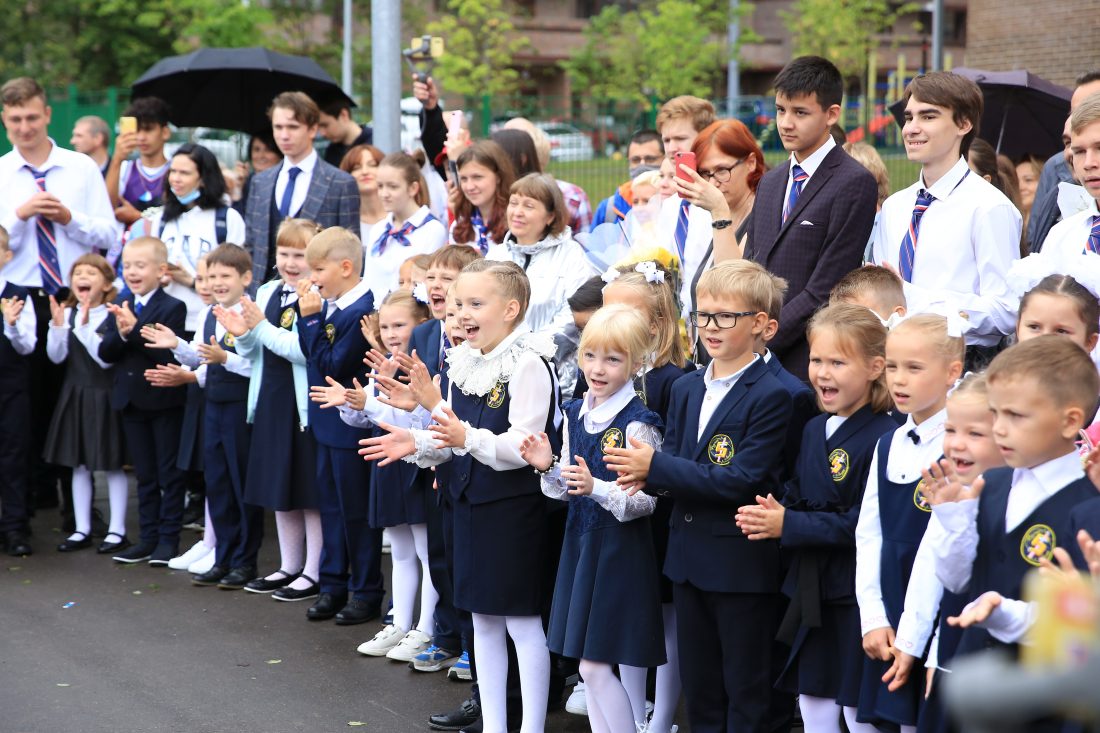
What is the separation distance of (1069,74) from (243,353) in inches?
528

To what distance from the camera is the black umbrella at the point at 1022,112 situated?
8.00 m

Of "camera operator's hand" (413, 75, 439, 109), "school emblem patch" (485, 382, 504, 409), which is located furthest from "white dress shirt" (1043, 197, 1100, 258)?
"camera operator's hand" (413, 75, 439, 109)

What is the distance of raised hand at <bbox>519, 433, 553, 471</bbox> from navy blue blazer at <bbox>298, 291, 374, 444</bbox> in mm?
2065

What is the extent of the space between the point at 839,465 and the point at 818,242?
131 cm

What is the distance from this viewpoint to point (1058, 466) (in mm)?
3232

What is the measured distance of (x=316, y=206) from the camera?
7.75 meters

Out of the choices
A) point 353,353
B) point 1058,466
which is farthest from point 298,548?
point 1058,466

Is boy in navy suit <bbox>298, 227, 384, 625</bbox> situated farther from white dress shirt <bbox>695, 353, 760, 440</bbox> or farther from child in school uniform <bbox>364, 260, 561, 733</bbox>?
white dress shirt <bbox>695, 353, 760, 440</bbox>

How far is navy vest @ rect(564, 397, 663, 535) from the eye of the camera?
4.55 metres

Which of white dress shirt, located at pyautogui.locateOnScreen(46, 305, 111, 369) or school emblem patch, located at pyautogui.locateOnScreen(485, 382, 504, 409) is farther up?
school emblem patch, located at pyautogui.locateOnScreen(485, 382, 504, 409)

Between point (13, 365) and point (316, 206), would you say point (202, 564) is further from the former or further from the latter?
point (316, 206)

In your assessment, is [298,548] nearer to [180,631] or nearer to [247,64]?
[180,631]

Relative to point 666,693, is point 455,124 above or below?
above

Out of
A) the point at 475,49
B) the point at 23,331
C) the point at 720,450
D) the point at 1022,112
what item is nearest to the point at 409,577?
the point at 720,450
